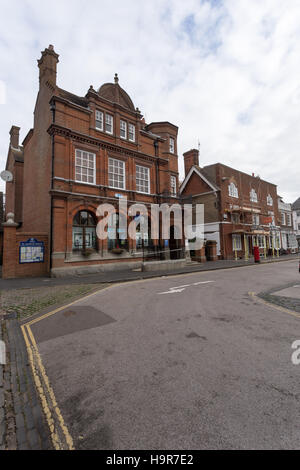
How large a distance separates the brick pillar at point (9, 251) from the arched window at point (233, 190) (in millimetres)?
24303

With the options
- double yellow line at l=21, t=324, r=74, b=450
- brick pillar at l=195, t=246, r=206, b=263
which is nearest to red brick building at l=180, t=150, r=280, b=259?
brick pillar at l=195, t=246, r=206, b=263

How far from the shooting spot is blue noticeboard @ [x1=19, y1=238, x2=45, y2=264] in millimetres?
13953

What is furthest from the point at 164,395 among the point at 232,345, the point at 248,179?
the point at 248,179

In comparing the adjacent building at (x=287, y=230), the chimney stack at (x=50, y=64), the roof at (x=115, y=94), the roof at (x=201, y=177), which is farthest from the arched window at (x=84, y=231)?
the adjacent building at (x=287, y=230)

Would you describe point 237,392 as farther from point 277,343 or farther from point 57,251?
point 57,251

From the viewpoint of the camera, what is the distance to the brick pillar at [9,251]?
13117mm

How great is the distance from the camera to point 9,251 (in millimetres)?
13266

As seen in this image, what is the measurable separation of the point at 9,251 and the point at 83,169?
7.55m

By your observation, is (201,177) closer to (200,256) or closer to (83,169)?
(200,256)

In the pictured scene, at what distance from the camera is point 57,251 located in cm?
1414

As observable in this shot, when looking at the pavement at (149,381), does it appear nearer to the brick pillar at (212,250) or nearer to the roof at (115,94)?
the brick pillar at (212,250)

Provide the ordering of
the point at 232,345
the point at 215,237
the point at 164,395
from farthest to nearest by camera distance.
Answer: the point at 215,237 < the point at 232,345 < the point at 164,395

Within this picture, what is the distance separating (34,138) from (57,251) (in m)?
11.8

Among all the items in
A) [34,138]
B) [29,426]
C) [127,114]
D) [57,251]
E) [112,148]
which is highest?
[127,114]
